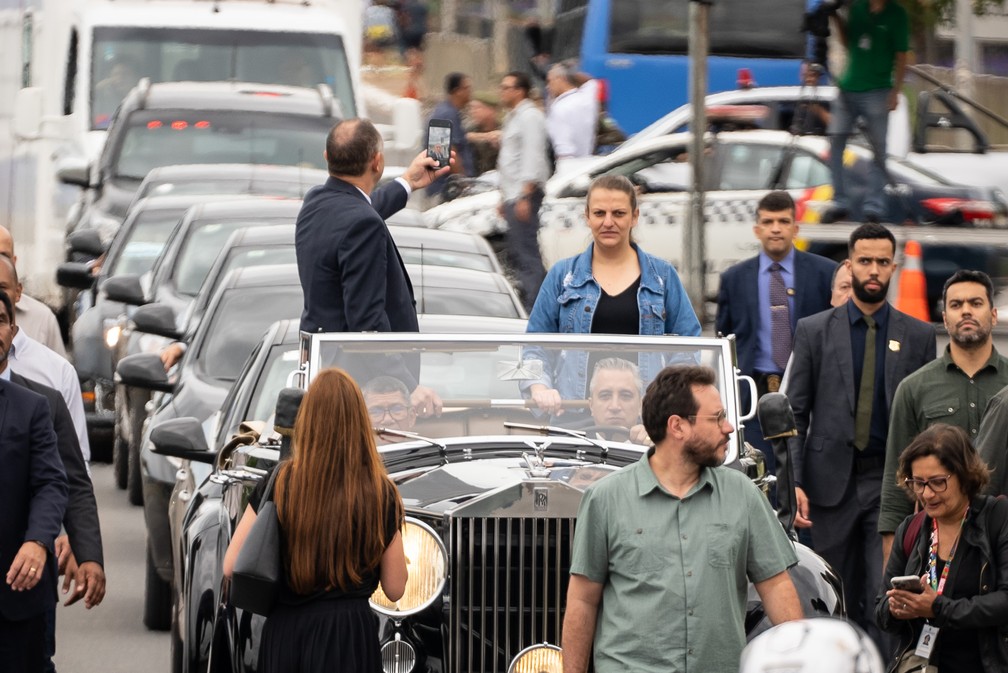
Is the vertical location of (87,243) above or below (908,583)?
above

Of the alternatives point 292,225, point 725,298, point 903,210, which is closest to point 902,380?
point 725,298

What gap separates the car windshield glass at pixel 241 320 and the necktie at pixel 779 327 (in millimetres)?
2465

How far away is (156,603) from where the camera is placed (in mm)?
10695

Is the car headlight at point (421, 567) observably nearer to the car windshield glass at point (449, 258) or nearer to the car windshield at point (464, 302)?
the car windshield at point (464, 302)

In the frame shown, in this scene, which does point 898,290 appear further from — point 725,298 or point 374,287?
point 374,287

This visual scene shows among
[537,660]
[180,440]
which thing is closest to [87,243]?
[180,440]

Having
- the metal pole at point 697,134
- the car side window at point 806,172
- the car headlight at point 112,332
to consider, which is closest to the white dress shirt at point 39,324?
the car headlight at point 112,332

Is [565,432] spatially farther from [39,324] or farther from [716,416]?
[39,324]

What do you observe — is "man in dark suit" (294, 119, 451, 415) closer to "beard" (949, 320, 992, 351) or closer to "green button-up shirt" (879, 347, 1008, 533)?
"green button-up shirt" (879, 347, 1008, 533)

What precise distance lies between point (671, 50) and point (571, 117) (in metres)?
5.40

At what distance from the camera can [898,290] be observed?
14.8 meters

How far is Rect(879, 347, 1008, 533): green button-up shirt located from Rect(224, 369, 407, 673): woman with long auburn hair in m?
3.10

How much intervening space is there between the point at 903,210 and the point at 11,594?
10.8 meters

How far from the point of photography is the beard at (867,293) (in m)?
9.50
